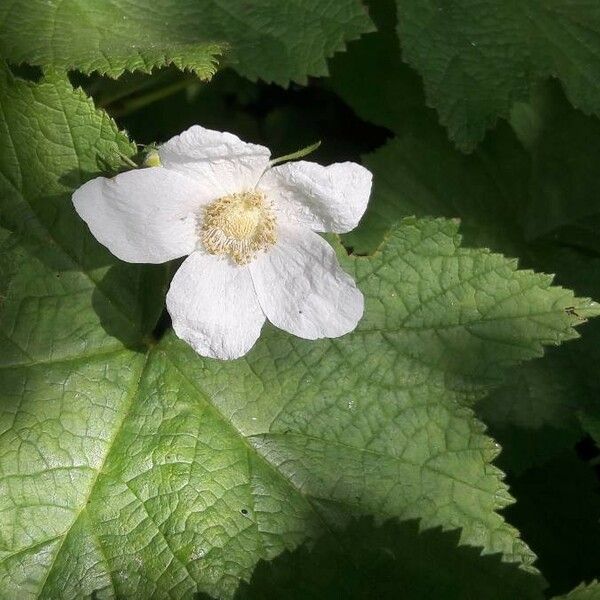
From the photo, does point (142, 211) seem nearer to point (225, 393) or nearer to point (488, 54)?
point (225, 393)

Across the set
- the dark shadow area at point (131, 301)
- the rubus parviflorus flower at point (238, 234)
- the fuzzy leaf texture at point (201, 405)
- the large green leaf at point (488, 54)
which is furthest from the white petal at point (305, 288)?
the large green leaf at point (488, 54)

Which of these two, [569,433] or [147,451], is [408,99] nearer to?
[569,433]

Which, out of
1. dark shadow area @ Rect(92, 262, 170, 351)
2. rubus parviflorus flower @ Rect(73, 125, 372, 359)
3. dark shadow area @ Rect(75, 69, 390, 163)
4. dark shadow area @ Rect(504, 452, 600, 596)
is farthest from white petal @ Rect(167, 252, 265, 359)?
dark shadow area @ Rect(504, 452, 600, 596)

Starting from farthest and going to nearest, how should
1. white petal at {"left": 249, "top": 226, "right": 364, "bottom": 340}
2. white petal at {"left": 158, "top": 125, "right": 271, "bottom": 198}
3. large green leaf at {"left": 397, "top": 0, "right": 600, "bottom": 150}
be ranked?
large green leaf at {"left": 397, "top": 0, "right": 600, "bottom": 150} < white petal at {"left": 249, "top": 226, "right": 364, "bottom": 340} < white petal at {"left": 158, "top": 125, "right": 271, "bottom": 198}

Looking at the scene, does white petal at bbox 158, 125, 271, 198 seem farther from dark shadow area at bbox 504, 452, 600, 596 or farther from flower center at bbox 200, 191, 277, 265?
dark shadow area at bbox 504, 452, 600, 596

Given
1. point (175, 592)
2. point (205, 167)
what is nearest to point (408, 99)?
point (205, 167)

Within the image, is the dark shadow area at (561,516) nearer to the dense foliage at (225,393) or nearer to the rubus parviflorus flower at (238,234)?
the dense foliage at (225,393)

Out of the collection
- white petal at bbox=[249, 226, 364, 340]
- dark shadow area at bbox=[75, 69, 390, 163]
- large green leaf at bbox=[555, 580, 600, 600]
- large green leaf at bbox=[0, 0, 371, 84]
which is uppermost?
large green leaf at bbox=[0, 0, 371, 84]
